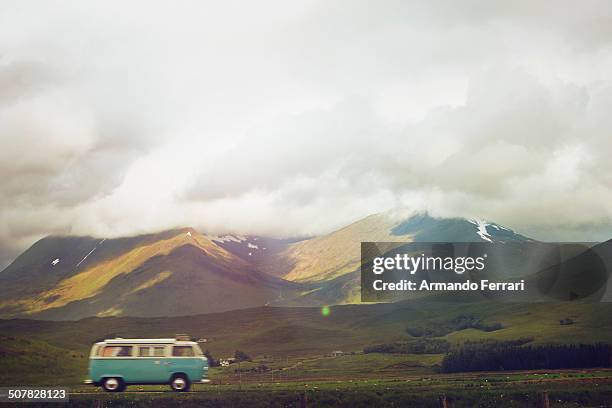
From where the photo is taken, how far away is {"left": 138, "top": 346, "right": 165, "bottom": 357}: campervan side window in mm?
51128

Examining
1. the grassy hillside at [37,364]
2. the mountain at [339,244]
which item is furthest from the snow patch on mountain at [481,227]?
the grassy hillside at [37,364]

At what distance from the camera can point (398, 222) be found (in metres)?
173

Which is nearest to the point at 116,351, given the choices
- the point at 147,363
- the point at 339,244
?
the point at 147,363

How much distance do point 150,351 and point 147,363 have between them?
1.00 meters

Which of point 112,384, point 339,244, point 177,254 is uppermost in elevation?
point 177,254

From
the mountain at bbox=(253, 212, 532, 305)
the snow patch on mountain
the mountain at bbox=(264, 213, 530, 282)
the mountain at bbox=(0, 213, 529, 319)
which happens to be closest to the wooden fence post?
the snow patch on mountain

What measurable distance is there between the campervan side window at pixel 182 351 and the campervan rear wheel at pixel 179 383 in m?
1.54

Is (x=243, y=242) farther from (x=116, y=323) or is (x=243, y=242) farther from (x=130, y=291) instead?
(x=130, y=291)

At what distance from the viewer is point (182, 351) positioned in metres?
51.0

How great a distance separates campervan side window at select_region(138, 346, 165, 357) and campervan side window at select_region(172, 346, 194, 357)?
0.92 metres

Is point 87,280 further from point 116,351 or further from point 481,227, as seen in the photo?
point 116,351

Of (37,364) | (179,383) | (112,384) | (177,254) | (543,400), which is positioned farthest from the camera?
(177,254)

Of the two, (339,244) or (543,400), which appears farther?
(339,244)

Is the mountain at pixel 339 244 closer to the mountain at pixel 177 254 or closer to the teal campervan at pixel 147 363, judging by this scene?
the mountain at pixel 177 254
